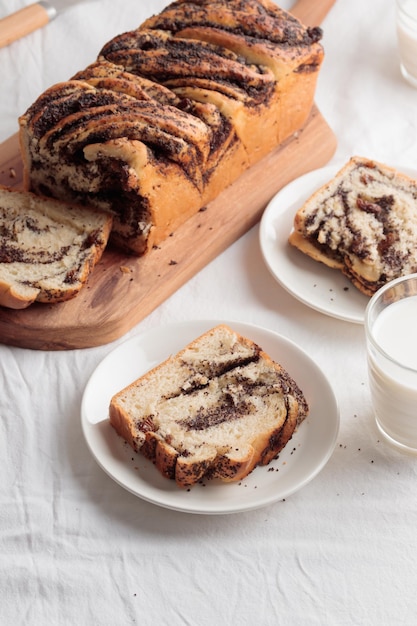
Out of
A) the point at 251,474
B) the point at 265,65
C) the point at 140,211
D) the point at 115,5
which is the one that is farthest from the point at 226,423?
the point at 115,5

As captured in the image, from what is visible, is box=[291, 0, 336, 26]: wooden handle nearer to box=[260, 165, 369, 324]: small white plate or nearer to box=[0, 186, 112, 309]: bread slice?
box=[260, 165, 369, 324]: small white plate

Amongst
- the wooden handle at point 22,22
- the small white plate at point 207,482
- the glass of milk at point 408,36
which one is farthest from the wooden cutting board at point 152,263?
the wooden handle at point 22,22

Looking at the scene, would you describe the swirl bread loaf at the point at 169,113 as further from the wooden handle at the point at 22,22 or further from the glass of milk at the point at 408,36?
the wooden handle at the point at 22,22

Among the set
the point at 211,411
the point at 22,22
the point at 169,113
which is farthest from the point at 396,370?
the point at 22,22

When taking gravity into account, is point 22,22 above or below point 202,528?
above

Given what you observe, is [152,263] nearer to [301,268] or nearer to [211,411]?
[301,268]

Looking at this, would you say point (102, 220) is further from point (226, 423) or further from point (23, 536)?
point (23, 536)

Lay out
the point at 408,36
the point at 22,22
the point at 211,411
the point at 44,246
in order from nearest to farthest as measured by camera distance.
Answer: the point at 211,411 < the point at 44,246 < the point at 408,36 < the point at 22,22

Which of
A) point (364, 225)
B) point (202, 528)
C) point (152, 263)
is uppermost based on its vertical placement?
point (152, 263)
